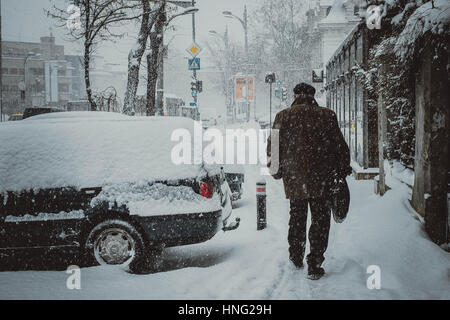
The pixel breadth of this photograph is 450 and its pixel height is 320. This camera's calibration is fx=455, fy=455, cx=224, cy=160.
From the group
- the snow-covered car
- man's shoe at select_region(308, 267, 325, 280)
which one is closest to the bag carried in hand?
man's shoe at select_region(308, 267, 325, 280)

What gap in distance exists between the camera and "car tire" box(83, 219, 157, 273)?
5.10 meters

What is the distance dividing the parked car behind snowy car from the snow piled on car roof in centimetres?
1

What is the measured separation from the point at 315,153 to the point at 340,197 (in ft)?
1.88

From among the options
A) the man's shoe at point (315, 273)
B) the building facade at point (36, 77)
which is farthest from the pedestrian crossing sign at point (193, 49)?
the building facade at point (36, 77)

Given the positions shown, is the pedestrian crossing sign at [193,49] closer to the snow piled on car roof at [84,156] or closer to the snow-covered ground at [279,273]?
the snow-covered ground at [279,273]

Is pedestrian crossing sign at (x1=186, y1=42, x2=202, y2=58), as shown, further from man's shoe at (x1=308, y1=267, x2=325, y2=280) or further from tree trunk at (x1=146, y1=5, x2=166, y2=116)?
man's shoe at (x1=308, y1=267, x2=325, y2=280)

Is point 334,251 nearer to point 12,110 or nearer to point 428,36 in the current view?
point 428,36

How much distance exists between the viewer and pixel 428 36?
532 cm

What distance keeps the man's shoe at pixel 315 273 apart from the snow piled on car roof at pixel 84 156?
5.41 ft

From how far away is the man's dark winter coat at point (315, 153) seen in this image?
473 cm

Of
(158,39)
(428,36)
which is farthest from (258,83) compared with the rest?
(428,36)

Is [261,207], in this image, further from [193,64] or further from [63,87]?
[63,87]

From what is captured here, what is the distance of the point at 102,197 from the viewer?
508cm
